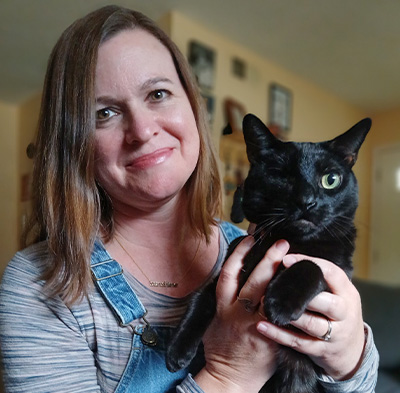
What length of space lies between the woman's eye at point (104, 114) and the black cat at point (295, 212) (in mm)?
298

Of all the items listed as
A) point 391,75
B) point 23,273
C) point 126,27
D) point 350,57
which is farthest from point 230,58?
point 23,273

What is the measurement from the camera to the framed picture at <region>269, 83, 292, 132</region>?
134 inches

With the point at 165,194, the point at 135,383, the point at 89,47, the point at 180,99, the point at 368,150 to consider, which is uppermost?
the point at 89,47

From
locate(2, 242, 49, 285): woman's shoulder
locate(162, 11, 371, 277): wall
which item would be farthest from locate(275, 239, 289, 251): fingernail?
locate(162, 11, 371, 277): wall

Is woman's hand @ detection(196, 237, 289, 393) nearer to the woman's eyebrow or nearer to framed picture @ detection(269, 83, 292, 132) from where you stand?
the woman's eyebrow

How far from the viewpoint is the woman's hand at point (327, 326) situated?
59 centimetres

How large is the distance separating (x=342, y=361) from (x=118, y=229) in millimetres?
589

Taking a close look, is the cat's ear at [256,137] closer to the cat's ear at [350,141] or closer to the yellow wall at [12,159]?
the cat's ear at [350,141]

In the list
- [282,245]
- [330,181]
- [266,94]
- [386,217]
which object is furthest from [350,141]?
[386,217]

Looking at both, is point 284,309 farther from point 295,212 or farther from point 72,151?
point 72,151

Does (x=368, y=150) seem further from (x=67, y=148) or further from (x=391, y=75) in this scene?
(x=67, y=148)

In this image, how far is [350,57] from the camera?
3240 millimetres

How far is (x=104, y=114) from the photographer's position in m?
0.78

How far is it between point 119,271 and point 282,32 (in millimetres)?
2731
